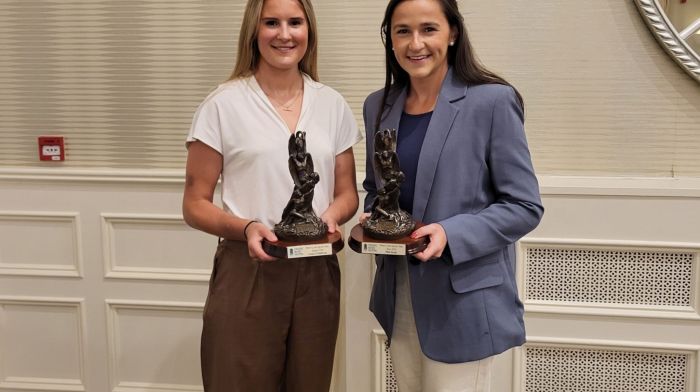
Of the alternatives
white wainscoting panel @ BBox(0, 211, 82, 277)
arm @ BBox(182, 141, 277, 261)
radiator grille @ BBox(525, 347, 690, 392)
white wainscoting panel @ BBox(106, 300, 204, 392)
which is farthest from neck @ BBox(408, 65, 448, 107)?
white wainscoting panel @ BBox(0, 211, 82, 277)

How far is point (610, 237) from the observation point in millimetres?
2383

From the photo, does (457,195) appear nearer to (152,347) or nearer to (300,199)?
(300,199)

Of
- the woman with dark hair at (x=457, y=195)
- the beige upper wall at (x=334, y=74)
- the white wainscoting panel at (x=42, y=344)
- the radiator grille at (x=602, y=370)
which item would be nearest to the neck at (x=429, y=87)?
the woman with dark hair at (x=457, y=195)

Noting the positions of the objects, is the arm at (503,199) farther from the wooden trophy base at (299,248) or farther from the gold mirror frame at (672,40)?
the gold mirror frame at (672,40)

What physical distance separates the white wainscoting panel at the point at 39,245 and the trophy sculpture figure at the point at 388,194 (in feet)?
5.43

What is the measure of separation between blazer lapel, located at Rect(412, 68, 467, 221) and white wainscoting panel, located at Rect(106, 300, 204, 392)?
1488mm

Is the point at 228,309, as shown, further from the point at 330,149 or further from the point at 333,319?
the point at 330,149

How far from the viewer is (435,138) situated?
1520mm

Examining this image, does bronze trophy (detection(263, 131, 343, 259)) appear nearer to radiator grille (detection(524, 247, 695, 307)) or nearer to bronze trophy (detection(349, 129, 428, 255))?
bronze trophy (detection(349, 129, 428, 255))

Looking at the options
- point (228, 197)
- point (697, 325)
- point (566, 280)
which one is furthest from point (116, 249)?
point (697, 325)

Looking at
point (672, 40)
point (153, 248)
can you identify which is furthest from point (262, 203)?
point (672, 40)

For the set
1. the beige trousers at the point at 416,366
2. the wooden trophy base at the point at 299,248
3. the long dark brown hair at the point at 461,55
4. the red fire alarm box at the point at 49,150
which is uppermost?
the long dark brown hair at the point at 461,55

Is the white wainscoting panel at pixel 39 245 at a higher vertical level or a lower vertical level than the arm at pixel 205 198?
lower

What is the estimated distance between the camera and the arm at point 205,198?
1.65 metres
